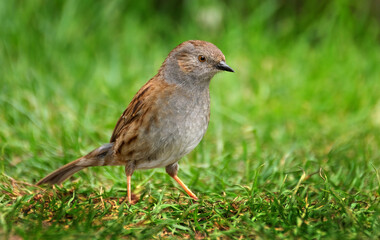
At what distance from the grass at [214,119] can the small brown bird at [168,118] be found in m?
0.24

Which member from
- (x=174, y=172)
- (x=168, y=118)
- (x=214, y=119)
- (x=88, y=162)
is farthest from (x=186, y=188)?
(x=214, y=119)

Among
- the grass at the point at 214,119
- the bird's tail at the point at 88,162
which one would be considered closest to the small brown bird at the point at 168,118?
the bird's tail at the point at 88,162

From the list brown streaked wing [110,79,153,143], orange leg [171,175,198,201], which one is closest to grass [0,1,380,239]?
orange leg [171,175,198,201]

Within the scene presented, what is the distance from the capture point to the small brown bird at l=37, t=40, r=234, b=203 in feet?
11.4

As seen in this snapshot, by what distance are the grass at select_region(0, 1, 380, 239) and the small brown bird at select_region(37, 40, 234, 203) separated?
0.24 metres

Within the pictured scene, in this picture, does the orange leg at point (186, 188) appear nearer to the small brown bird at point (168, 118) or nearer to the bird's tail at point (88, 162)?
the small brown bird at point (168, 118)

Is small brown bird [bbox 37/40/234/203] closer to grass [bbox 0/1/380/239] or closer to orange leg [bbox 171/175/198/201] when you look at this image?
orange leg [bbox 171/175/198/201]

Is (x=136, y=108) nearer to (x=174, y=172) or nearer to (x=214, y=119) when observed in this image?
(x=174, y=172)

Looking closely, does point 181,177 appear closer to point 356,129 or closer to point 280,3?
point 356,129

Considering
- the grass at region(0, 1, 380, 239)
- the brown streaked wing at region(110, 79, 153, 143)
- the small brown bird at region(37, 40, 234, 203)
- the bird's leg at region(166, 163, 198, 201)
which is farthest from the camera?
the bird's leg at region(166, 163, 198, 201)

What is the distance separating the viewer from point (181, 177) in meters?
4.23

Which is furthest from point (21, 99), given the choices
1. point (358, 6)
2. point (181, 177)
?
point (358, 6)

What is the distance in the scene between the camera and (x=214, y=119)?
5.44 metres

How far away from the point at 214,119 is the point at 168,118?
2.01 metres
